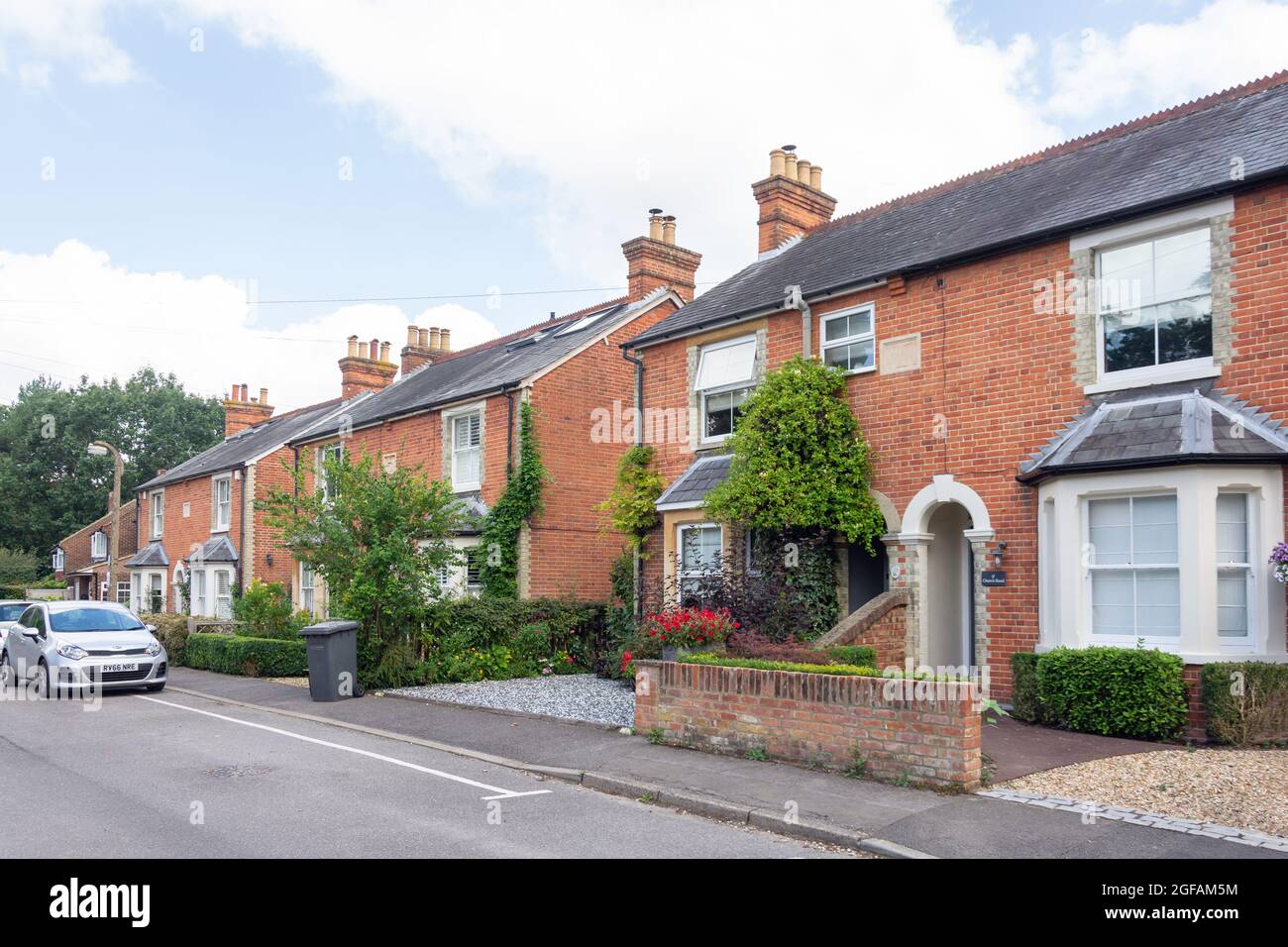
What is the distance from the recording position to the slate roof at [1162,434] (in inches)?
397

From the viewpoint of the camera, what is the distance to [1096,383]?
11.8m

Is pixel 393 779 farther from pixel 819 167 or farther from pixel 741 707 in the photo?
pixel 819 167

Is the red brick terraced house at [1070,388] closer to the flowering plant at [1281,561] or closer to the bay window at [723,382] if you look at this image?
the bay window at [723,382]

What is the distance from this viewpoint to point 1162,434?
1061 cm

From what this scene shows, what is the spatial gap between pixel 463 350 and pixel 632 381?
10.4 meters

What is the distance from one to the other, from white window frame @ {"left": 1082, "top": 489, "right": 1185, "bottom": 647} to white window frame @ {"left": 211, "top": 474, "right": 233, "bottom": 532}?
28316 millimetres

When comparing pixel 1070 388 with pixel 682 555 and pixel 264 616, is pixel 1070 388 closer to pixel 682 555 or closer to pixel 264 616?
pixel 682 555

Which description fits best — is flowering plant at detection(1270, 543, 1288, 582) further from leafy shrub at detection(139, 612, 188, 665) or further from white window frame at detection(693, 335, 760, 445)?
leafy shrub at detection(139, 612, 188, 665)

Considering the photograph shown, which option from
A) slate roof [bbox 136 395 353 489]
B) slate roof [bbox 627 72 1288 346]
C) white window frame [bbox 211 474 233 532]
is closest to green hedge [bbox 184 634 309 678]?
slate roof [bbox 627 72 1288 346]

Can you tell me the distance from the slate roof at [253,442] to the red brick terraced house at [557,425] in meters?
7.97

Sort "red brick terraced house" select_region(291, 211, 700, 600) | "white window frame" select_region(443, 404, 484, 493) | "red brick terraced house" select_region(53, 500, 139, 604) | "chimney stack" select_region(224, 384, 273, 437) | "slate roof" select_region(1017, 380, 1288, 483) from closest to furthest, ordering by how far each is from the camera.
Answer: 1. "slate roof" select_region(1017, 380, 1288, 483)
2. "red brick terraced house" select_region(291, 211, 700, 600)
3. "white window frame" select_region(443, 404, 484, 493)
4. "chimney stack" select_region(224, 384, 273, 437)
5. "red brick terraced house" select_region(53, 500, 139, 604)

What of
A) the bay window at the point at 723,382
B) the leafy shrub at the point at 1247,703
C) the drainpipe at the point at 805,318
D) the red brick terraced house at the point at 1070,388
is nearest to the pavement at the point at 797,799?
the leafy shrub at the point at 1247,703

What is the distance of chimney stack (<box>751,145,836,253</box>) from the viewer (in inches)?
784

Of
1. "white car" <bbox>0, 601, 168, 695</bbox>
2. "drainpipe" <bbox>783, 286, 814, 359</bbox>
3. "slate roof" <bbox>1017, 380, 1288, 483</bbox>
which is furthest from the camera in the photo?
"white car" <bbox>0, 601, 168, 695</bbox>
